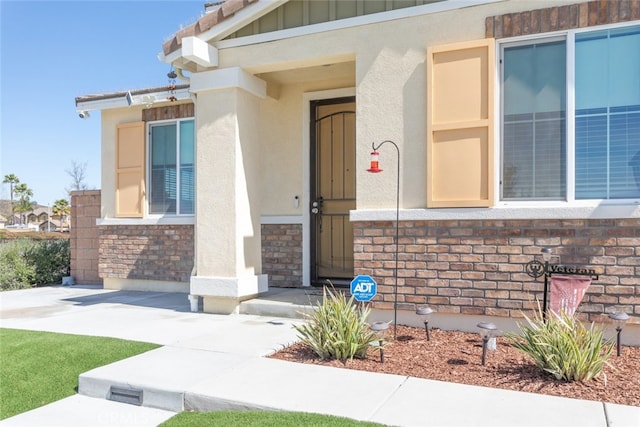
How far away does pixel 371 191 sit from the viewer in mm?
6141

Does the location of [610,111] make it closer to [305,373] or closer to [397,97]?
[397,97]

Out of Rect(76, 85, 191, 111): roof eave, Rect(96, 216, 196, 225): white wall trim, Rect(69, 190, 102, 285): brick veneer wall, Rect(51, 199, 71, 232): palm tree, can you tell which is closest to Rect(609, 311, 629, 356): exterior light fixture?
Rect(96, 216, 196, 225): white wall trim

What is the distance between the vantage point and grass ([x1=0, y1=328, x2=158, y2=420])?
4.35 meters

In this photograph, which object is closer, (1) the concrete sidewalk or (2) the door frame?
(1) the concrete sidewalk

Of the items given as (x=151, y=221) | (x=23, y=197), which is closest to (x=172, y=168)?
(x=151, y=221)

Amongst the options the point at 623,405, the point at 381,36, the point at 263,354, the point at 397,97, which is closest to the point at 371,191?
the point at 397,97

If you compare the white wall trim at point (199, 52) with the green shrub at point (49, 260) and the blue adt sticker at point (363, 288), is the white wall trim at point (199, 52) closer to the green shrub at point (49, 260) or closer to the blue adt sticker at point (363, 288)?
the blue adt sticker at point (363, 288)

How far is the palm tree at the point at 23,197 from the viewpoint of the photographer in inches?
2339

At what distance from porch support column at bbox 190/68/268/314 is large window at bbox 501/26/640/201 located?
354cm

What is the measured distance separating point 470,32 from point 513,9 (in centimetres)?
50

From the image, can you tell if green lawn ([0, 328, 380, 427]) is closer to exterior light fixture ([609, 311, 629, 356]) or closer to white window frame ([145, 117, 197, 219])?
exterior light fixture ([609, 311, 629, 356])

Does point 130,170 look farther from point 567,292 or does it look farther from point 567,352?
point 567,352

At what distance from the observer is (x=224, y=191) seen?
7039 millimetres

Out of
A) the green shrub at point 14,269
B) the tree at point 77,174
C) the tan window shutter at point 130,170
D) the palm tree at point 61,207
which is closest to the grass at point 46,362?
the tan window shutter at point 130,170
